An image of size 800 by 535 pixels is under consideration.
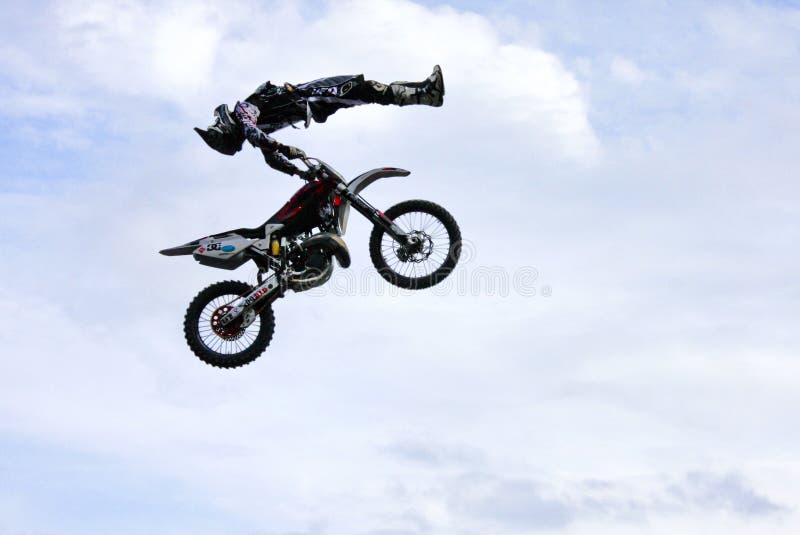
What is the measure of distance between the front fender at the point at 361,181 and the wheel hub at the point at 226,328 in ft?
7.97

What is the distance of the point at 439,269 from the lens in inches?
728

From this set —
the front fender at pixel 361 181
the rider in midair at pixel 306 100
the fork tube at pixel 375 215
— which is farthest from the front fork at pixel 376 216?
the rider in midair at pixel 306 100

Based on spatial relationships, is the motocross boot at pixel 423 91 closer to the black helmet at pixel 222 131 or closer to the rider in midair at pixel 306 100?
the rider in midair at pixel 306 100

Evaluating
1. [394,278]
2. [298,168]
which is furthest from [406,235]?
[298,168]

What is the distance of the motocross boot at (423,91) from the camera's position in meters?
19.1

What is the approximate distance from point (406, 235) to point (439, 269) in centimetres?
83

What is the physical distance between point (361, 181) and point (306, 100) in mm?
1916

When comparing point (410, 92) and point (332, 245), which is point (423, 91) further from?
point (332, 245)

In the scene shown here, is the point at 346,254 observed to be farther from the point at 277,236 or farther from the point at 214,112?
the point at 214,112

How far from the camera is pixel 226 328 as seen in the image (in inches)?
724

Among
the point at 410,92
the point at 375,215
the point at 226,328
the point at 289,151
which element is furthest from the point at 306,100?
the point at 226,328

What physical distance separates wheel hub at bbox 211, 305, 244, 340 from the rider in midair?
3031mm

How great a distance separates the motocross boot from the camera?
19.1 meters

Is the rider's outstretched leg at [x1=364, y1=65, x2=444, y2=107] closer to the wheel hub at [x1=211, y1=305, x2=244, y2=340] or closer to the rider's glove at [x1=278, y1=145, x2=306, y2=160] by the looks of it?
the rider's glove at [x1=278, y1=145, x2=306, y2=160]
